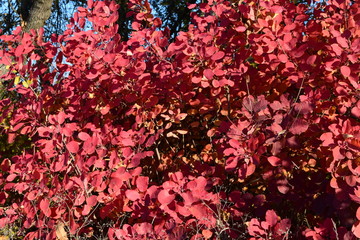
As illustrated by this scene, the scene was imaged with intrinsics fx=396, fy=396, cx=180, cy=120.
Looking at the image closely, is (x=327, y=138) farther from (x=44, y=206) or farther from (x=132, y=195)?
(x=44, y=206)

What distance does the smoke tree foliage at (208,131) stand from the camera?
5.44 feet

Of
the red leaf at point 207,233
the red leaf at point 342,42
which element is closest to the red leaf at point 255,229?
the red leaf at point 207,233

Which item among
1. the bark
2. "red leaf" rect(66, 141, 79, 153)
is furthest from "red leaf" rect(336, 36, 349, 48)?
the bark

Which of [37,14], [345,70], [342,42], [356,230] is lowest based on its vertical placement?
[356,230]

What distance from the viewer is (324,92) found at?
1.81 metres

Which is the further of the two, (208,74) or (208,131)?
(208,131)

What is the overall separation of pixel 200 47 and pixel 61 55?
3.41 ft

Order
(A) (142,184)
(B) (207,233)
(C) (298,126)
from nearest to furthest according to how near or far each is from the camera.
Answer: (C) (298,126) → (B) (207,233) → (A) (142,184)

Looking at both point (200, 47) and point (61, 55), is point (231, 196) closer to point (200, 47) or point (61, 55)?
point (200, 47)

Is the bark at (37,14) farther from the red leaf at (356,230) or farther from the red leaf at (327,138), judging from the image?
the red leaf at (356,230)

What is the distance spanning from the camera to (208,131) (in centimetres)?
211

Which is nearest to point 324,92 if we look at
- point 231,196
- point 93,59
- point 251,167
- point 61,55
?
point 251,167

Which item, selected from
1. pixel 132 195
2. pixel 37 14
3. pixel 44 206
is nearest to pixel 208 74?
pixel 132 195

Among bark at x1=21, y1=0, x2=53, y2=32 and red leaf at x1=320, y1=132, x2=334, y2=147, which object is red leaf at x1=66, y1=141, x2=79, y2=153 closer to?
red leaf at x1=320, y1=132, x2=334, y2=147
